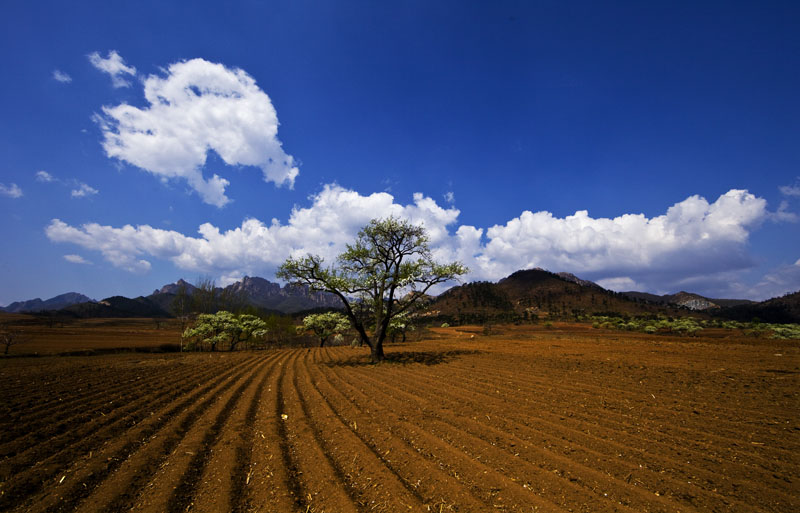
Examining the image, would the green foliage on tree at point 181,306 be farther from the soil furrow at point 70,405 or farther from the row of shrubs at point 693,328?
the row of shrubs at point 693,328

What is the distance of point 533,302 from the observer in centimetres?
11550

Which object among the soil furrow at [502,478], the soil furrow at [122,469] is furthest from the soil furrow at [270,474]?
the soil furrow at [502,478]

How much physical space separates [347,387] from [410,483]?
7487 mm

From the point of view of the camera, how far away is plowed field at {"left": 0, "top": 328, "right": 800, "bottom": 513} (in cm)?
411

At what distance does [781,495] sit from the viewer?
159 inches

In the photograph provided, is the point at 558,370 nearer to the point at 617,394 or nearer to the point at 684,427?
the point at 617,394

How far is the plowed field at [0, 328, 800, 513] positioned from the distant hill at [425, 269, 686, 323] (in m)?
75.4

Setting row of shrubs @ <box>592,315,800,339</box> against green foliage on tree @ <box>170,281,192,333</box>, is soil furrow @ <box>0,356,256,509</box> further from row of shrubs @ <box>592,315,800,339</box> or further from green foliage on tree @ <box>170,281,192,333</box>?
row of shrubs @ <box>592,315,800,339</box>

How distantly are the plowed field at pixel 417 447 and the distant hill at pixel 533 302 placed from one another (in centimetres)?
7539

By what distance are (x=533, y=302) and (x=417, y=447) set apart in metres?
122

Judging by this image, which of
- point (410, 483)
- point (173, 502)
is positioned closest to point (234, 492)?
point (173, 502)

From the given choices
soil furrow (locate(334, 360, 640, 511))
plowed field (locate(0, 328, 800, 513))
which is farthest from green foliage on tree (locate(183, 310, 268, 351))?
soil furrow (locate(334, 360, 640, 511))

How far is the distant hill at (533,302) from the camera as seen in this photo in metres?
94.7

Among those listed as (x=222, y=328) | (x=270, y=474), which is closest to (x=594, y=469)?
(x=270, y=474)
